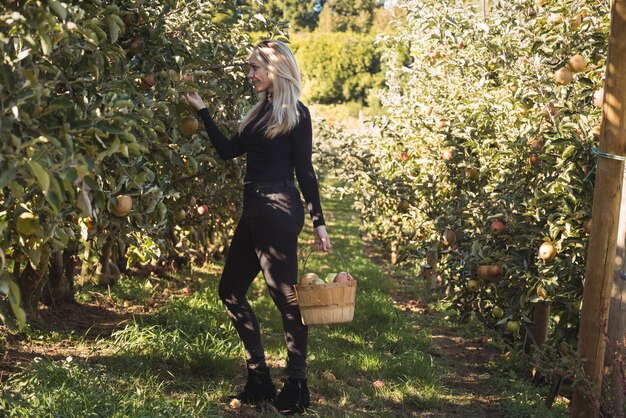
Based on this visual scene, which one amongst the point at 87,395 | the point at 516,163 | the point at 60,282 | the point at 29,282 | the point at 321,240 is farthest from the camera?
the point at 60,282

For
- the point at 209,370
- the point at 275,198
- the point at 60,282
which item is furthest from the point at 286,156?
→ the point at 60,282

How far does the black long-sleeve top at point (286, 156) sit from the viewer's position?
10.6 feet

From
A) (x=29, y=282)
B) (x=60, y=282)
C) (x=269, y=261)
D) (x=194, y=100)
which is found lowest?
(x=60, y=282)

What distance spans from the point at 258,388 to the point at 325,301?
565 mm

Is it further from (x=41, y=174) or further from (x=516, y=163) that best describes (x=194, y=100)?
(x=516, y=163)

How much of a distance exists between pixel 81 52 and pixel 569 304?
2415 mm

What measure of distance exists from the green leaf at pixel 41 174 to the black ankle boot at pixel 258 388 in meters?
1.79

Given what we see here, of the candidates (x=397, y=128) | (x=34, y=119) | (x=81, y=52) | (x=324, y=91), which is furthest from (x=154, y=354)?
(x=324, y=91)

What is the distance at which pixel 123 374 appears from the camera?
3.46 meters

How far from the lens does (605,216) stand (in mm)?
3100

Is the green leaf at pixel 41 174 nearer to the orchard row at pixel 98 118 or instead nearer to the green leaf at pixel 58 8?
the orchard row at pixel 98 118

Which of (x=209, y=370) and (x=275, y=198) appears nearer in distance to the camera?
(x=275, y=198)

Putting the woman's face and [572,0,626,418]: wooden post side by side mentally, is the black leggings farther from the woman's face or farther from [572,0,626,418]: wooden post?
[572,0,626,418]: wooden post

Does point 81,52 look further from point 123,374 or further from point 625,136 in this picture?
point 625,136
